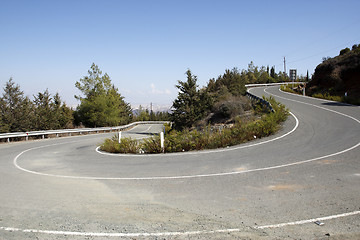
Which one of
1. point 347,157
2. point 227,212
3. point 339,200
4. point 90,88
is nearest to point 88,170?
point 227,212

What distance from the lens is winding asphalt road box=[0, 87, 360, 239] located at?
4297 millimetres

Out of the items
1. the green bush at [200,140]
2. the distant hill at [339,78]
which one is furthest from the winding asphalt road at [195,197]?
the distant hill at [339,78]

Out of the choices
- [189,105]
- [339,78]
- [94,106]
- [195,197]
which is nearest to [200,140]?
[195,197]

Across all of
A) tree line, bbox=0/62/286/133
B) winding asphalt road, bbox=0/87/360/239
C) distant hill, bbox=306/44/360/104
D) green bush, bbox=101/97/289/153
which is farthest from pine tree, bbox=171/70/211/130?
winding asphalt road, bbox=0/87/360/239

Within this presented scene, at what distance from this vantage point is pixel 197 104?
3644 cm

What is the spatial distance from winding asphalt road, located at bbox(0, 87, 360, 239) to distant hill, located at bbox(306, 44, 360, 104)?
2361 cm

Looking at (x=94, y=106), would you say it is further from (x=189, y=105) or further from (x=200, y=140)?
(x=200, y=140)

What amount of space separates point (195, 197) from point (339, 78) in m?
35.8

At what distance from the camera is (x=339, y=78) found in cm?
3488

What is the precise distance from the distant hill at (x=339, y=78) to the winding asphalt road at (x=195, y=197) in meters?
23.6

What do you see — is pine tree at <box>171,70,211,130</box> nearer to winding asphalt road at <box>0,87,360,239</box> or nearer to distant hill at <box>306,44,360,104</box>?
distant hill at <box>306,44,360,104</box>

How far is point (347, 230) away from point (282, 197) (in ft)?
5.15

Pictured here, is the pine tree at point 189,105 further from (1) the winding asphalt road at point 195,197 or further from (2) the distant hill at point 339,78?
(1) the winding asphalt road at point 195,197

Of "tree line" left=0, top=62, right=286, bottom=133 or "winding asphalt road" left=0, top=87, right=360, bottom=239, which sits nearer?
"winding asphalt road" left=0, top=87, right=360, bottom=239
